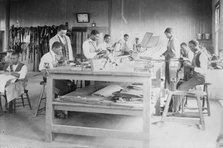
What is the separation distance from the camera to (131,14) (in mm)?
10875

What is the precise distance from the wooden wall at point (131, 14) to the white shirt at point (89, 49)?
5.04m

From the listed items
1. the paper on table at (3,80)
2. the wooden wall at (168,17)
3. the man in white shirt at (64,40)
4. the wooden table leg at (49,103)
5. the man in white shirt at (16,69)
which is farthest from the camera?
the wooden wall at (168,17)

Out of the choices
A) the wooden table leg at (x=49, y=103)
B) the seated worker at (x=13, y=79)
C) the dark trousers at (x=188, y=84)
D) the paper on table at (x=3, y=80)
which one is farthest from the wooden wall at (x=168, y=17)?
the wooden table leg at (x=49, y=103)

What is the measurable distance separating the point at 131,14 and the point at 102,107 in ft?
27.2

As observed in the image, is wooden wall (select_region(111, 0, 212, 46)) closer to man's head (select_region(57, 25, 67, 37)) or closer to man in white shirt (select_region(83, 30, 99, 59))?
man in white shirt (select_region(83, 30, 99, 59))

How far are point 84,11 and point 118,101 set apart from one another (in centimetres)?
888

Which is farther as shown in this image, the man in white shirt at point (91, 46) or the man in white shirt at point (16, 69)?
the man in white shirt at point (91, 46)

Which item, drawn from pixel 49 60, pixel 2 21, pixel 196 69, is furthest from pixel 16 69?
pixel 2 21

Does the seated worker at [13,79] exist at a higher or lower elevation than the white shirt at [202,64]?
lower

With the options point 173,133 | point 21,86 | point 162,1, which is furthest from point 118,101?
point 162,1

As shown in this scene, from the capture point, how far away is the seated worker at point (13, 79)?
14.5 feet

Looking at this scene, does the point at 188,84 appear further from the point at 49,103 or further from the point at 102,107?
the point at 49,103

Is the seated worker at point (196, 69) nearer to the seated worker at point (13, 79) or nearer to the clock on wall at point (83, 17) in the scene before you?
the seated worker at point (13, 79)

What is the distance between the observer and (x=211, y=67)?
607 cm
